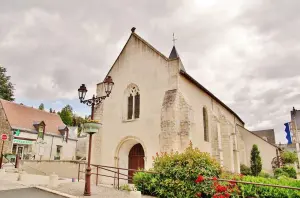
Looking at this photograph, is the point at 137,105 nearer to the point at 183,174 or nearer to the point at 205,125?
the point at 205,125

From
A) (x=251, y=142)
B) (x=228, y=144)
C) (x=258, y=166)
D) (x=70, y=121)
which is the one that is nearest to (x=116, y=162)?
(x=228, y=144)

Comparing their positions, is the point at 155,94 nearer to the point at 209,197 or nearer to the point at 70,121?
the point at 209,197

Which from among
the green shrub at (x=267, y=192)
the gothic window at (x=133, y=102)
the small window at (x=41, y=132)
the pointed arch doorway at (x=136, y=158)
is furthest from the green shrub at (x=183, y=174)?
the small window at (x=41, y=132)

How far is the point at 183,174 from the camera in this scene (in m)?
8.77

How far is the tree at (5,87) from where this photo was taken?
3659cm

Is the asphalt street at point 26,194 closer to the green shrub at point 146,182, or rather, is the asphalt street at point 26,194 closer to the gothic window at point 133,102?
the green shrub at point 146,182

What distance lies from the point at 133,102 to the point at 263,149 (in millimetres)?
17284

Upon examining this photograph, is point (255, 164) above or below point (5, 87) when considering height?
below

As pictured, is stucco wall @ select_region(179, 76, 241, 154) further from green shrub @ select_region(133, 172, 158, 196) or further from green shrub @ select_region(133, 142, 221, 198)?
green shrub @ select_region(133, 172, 158, 196)

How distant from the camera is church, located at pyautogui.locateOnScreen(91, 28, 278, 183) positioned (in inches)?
504

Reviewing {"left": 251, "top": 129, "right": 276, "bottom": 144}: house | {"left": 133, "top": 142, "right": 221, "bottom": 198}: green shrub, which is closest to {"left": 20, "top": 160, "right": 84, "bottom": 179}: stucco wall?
{"left": 133, "top": 142, "right": 221, "bottom": 198}: green shrub

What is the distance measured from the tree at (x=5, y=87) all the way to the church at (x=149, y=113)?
28491 millimetres

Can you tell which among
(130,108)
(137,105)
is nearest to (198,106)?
(137,105)

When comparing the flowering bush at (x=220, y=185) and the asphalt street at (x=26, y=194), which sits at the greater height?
the flowering bush at (x=220, y=185)
